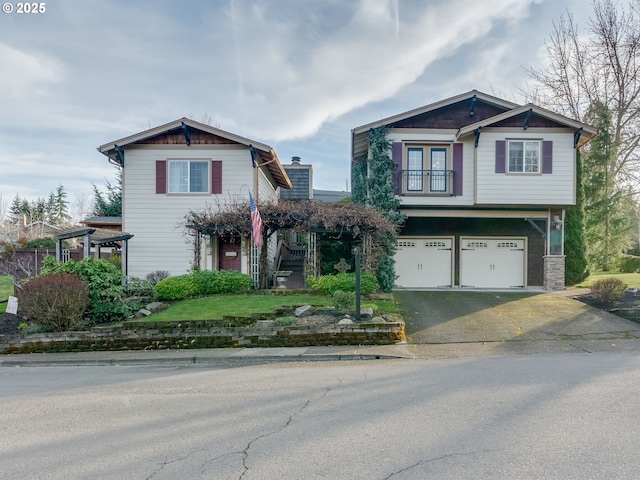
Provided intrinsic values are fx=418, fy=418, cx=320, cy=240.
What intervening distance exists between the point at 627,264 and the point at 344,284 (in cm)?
2074

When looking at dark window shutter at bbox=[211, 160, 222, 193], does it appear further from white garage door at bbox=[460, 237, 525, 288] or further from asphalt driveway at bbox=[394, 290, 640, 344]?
white garage door at bbox=[460, 237, 525, 288]

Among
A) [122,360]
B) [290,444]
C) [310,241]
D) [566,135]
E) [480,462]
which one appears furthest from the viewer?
[566,135]

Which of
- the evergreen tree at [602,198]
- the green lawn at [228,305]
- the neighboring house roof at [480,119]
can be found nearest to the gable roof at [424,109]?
the neighboring house roof at [480,119]

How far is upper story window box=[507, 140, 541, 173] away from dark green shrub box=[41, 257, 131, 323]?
14.2 metres

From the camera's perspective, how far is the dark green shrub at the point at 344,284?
530 inches

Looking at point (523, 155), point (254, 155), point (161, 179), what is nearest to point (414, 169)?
point (523, 155)

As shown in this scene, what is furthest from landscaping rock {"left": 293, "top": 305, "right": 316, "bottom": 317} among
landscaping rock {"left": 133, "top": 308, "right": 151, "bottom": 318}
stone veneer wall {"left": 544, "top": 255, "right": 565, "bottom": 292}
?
stone veneer wall {"left": 544, "top": 255, "right": 565, "bottom": 292}

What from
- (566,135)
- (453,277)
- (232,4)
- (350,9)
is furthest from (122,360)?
A: (566,135)

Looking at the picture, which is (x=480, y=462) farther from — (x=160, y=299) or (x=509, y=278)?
(x=509, y=278)

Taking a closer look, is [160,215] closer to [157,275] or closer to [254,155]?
[157,275]

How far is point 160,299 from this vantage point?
44.1 feet

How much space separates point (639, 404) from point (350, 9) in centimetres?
1301

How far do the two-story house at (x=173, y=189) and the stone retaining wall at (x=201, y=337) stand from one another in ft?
22.4

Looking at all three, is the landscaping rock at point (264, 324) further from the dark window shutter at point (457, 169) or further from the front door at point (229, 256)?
the dark window shutter at point (457, 169)
